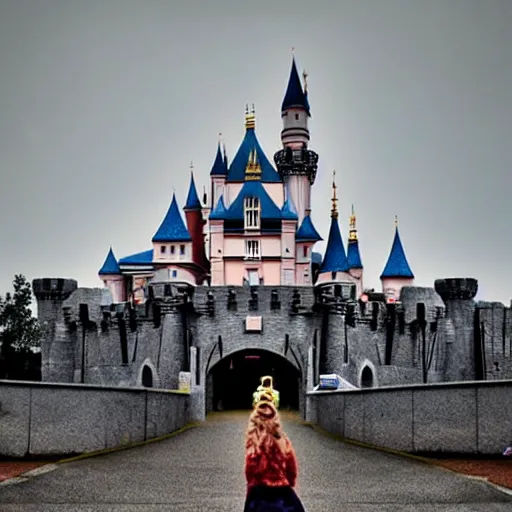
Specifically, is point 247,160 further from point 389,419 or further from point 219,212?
point 389,419

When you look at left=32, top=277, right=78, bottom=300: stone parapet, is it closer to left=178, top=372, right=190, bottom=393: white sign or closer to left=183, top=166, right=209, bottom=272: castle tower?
left=178, top=372, right=190, bottom=393: white sign

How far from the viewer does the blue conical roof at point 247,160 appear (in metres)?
65.6

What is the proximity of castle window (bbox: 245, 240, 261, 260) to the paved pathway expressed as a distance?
139 feet

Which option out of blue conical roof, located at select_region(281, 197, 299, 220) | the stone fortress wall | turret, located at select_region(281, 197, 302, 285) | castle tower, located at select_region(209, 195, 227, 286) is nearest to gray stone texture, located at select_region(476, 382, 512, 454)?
the stone fortress wall

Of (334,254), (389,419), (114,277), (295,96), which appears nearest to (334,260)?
(334,254)

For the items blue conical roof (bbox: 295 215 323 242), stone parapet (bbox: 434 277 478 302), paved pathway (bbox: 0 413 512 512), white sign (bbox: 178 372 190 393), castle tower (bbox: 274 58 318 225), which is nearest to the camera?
paved pathway (bbox: 0 413 512 512)

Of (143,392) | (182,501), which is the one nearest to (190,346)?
(143,392)

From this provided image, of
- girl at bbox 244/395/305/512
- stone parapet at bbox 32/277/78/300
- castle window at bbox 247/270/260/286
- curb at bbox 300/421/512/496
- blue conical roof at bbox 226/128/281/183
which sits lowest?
curb at bbox 300/421/512/496

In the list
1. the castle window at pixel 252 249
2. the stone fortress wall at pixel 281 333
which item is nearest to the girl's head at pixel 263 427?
the stone fortress wall at pixel 281 333

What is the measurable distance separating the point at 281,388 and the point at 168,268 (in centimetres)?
1812

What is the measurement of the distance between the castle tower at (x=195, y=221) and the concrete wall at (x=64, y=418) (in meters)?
44.4

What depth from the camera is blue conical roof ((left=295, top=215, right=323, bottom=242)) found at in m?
63.2

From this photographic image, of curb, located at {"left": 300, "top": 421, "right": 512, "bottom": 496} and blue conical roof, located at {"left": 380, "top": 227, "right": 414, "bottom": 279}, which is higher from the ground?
blue conical roof, located at {"left": 380, "top": 227, "right": 414, "bottom": 279}

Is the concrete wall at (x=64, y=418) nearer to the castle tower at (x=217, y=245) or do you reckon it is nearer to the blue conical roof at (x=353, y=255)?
the castle tower at (x=217, y=245)
